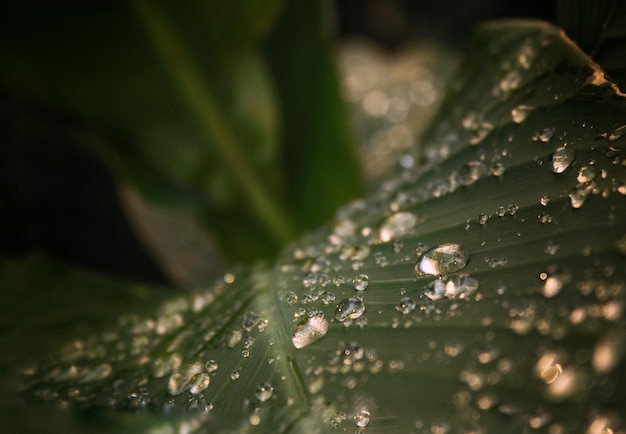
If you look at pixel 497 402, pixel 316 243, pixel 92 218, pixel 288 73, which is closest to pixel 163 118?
pixel 288 73

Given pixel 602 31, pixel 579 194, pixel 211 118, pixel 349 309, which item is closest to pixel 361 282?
pixel 349 309

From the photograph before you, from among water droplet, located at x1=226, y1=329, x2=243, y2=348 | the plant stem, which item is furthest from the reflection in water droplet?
the plant stem

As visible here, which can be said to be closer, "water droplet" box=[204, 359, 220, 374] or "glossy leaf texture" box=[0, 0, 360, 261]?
"water droplet" box=[204, 359, 220, 374]

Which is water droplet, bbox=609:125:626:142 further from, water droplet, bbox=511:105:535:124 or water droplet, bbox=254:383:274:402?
water droplet, bbox=254:383:274:402

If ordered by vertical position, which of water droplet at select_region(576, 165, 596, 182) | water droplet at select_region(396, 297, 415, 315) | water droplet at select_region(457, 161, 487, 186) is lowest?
water droplet at select_region(396, 297, 415, 315)

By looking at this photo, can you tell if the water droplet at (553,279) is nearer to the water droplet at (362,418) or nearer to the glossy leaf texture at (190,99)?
the water droplet at (362,418)

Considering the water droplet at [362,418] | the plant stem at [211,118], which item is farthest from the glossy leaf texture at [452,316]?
the plant stem at [211,118]

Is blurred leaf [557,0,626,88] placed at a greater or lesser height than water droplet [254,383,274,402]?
greater
